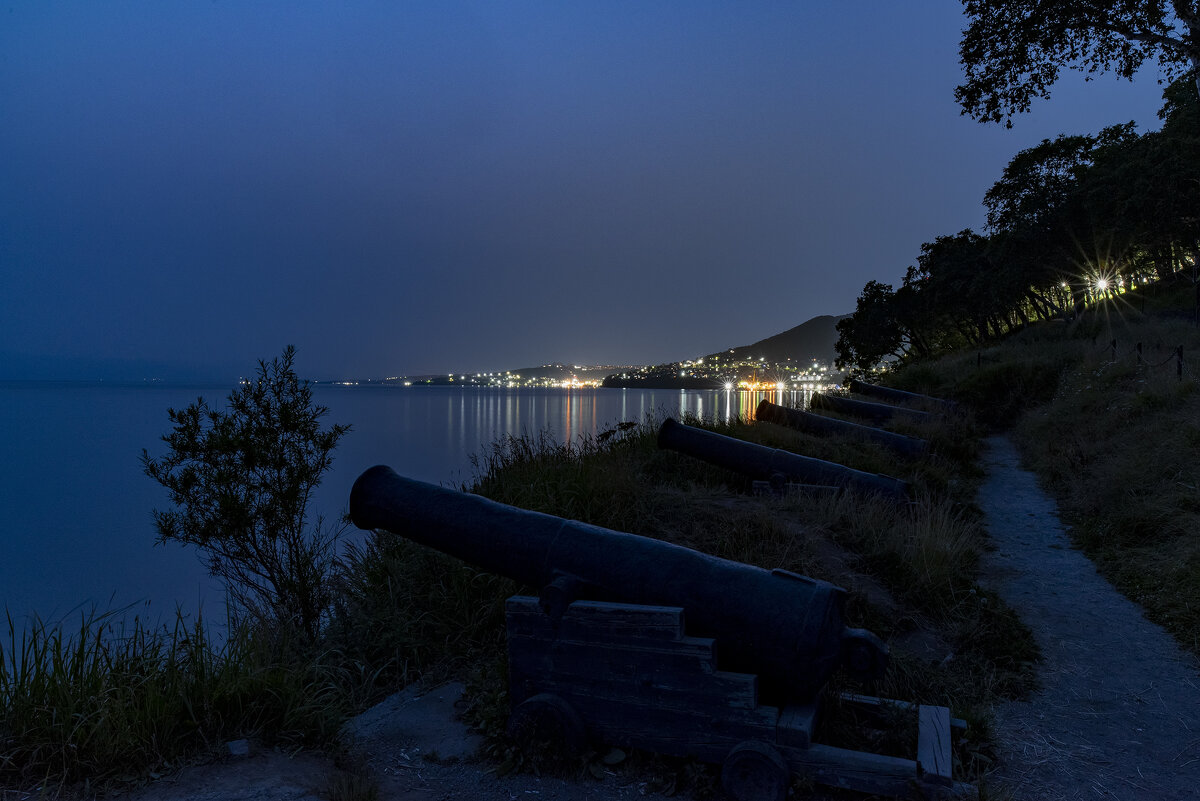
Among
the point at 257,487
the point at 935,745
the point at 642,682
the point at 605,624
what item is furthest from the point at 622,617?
the point at 257,487

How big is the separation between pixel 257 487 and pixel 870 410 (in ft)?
42.2

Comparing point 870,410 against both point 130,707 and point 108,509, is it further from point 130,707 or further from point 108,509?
point 108,509

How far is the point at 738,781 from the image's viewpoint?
293cm

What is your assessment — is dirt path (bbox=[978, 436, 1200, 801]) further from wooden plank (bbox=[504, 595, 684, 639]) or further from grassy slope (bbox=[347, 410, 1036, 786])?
wooden plank (bbox=[504, 595, 684, 639])

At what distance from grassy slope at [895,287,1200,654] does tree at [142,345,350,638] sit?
6831 millimetres

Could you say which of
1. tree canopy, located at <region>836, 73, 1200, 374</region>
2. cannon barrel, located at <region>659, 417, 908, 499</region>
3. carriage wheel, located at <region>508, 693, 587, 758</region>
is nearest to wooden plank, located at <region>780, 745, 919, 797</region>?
carriage wheel, located at <region>508, 693, 587, 758</region>

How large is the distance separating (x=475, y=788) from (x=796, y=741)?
141 cm

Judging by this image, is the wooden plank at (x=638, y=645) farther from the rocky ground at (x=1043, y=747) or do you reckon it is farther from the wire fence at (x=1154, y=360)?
the wire fence at (x=1154, y=360)

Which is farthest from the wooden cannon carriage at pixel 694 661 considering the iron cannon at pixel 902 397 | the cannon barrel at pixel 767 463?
the iron cannon at pixel 902 397

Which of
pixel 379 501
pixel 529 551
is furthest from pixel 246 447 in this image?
pixel 529 551

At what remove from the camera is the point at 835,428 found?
39.1 feet

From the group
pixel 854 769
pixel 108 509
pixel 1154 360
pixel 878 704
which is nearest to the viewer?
pixel 854 769

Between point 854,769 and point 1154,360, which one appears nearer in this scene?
point 854,769

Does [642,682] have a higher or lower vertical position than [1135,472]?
lower
